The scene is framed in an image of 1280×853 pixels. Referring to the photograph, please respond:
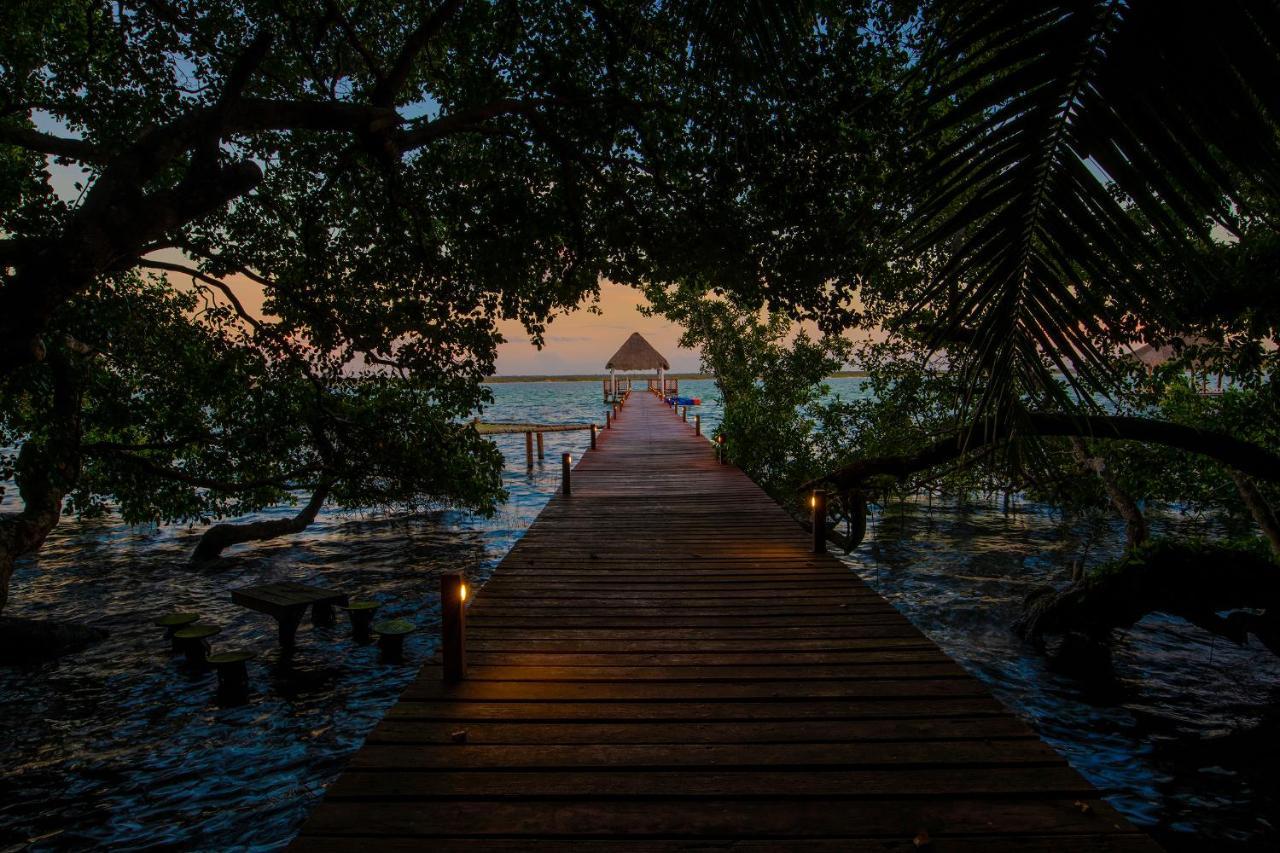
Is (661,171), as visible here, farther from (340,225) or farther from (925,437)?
(925,437)

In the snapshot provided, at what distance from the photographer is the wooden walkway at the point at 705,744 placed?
2830 millimetres

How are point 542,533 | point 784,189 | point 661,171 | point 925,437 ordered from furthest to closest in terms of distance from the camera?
point 925,437 → point 542,533 → point 661,171 → point 784,189

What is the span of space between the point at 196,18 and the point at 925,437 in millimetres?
11906

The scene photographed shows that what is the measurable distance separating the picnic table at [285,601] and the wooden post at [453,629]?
5679mm

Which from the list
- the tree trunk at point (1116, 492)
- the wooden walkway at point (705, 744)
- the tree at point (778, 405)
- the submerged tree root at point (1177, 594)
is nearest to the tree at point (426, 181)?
the wooden walkway at point (705, 744)

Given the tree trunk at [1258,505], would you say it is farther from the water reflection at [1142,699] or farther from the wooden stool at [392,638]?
the wooden stool at [392,638]

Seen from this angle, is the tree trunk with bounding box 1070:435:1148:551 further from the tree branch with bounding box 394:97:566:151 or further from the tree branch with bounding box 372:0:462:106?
the tree branch with bounding box 372:0:462:106

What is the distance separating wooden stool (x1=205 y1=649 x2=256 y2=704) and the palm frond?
9.03m

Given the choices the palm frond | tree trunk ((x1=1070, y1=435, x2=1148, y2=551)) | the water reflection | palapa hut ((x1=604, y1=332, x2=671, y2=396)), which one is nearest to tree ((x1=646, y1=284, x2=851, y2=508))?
the water reflection

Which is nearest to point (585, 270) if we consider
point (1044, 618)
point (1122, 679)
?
point (1044, 618)

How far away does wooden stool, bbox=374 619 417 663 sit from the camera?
9.05 meters

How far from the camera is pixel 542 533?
360 inches

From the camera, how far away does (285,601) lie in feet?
29.0

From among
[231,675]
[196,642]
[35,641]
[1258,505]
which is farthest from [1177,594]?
[35,641]
